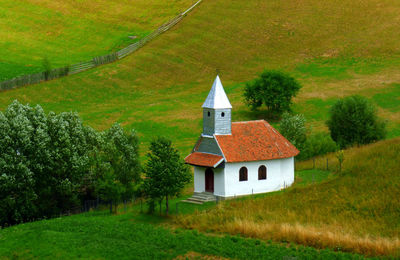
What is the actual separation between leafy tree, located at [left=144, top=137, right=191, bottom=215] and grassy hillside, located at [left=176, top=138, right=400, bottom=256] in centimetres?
306

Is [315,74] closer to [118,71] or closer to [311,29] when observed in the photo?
[311,29]

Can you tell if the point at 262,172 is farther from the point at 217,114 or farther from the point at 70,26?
the point at 70,26

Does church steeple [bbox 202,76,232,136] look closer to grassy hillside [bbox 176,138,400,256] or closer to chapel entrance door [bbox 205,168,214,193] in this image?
chapel entrance door [bbox 205,168,214,193]

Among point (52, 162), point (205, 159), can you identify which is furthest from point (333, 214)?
point (52, 162)

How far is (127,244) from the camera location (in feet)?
142

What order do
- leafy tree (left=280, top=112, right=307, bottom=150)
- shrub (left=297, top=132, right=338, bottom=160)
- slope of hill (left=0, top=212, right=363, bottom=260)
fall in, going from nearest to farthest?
slope of hill (left=0, top=212, right=363, bottom=260)
leafy tree (left=280, top=112, right=307, bottom=150)
shrub (left=297, top=132, right=338, bottom=160)

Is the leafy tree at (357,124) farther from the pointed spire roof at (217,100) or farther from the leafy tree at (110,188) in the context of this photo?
the leafy tree at (110,188)

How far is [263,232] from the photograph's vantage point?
43906 mm

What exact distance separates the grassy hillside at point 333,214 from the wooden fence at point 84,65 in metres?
51.7

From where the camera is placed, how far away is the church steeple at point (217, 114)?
5688 cm

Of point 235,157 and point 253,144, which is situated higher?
point 253,144

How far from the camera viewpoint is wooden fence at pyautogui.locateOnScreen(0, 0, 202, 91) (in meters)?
92.9

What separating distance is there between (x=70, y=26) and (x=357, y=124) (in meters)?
63.4

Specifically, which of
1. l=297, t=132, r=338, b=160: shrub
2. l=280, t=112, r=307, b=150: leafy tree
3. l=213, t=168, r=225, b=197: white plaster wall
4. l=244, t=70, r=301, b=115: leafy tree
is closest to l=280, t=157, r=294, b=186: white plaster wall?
l=213, t=168, r=225, b=197: white plaster wall
